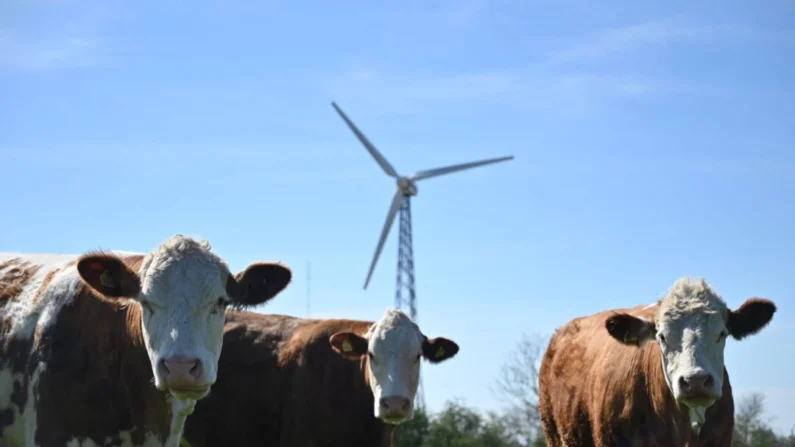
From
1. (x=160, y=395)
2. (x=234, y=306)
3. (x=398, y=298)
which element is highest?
(x=398, y=298)

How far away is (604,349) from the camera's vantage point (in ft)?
50.3

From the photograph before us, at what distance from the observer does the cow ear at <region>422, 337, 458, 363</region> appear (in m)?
17.8

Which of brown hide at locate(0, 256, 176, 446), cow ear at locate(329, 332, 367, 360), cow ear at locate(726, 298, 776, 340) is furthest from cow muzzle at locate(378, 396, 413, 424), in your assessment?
brown hide at locate(0, 256, 176, 446)

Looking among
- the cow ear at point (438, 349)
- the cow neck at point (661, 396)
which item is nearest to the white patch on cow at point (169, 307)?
the cow neck at point (661, 396)

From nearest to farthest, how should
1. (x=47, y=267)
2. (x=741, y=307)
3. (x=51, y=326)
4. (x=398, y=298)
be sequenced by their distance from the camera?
(x=51, y=326)
(x=47, y=267)
(x=741, y=307)
(x=398, y=298)

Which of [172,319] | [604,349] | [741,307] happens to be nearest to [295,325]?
[604,349]

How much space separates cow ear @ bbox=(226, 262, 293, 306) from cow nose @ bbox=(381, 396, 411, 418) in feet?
18.0

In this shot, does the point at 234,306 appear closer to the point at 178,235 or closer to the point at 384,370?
the point at 178,235

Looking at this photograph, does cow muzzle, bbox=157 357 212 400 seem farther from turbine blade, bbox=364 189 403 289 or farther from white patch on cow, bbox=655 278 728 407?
turbine blade, bbox=364 189 403 289

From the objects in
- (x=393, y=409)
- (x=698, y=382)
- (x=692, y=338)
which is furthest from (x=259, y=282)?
(x=393, y=409)

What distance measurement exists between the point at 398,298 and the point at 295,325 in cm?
3763

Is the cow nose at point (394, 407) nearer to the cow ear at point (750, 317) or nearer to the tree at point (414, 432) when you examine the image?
the cow ear at point (750, 317)

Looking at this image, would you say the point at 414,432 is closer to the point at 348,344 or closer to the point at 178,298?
the point at 348,344

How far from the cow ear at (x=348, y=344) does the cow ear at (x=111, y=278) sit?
23.1 ft
